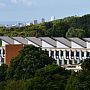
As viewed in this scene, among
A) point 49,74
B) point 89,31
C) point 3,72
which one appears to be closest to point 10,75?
point 3,72

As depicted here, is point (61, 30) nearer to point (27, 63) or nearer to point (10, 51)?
point (10, 51)

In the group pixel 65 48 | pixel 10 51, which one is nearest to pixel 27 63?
pixel 10 51

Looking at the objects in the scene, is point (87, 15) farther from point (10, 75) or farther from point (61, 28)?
point (10, 75)

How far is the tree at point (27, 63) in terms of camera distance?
29.2 m

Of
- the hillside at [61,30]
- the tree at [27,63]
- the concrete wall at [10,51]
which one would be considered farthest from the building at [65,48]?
the hillside at [61,30]

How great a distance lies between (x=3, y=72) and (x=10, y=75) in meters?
1.16

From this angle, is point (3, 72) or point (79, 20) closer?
point (3, 72)

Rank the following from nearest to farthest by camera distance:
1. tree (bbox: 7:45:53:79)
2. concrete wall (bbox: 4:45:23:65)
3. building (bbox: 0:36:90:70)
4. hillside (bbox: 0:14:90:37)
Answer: tree (bbox: 7:45:53:79), building (bbox: 0:36:90:70), concrete wall (bbox: 4:45:23:65), hillside (bbox: 0:14:90:37)

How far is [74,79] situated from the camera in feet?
77.4

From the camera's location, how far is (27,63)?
2991cm

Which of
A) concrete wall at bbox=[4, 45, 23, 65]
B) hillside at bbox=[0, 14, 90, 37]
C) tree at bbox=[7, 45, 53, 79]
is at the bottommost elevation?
tree at bbox=[7, 45, 53, 79]

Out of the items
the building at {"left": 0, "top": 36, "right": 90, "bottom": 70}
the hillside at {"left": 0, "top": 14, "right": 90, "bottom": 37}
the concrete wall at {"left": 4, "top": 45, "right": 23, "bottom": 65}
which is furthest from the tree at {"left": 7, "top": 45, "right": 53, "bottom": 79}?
the hillside at {"left": 0, "top": 14, "right": 90, "bottom": 37}

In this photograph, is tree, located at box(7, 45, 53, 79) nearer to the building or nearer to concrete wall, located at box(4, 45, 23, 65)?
the building

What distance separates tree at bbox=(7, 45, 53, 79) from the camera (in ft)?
95.8
